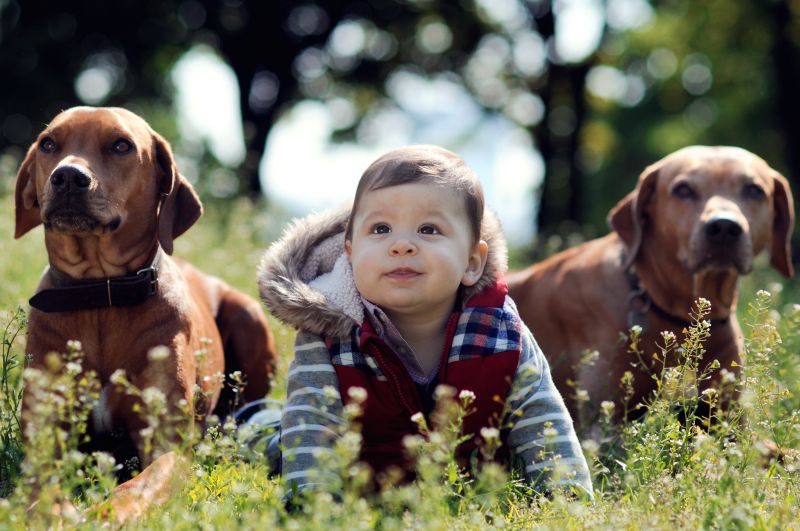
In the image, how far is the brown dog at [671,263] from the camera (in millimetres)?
5074

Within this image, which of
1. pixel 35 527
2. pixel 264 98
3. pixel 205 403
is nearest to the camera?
pixel 35 527

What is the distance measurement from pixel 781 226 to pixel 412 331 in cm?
289

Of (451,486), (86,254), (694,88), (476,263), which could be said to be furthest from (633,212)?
(694,88)

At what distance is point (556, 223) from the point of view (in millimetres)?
23266

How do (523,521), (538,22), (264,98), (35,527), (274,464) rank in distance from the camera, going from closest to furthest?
(35,527)
(523,521)
(274,464)
(538,22)
(264,98)

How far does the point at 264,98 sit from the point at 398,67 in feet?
11.4

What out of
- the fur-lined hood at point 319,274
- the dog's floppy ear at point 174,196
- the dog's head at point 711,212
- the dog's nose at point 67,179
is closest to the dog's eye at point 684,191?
the dog's head at point 711,212

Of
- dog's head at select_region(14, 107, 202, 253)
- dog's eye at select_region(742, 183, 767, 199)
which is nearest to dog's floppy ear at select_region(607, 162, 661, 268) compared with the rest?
dog's eye at select_region(742, 183, 767, 199)

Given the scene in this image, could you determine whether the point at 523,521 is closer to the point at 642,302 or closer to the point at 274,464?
the point at 274,464

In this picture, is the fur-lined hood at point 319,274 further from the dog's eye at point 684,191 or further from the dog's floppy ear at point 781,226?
the dog's floppy ear at point 781,226

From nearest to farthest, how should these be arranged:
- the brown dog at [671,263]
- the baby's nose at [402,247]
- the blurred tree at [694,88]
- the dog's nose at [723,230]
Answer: the baby's nose at [402,247]
the dog's nose at [723,230]
the brown dog at [671,263]
the blurred tree at [694,88]

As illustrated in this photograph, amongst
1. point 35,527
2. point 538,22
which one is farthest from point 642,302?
point 538,22

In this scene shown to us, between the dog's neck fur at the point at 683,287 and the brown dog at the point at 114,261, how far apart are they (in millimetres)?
2524

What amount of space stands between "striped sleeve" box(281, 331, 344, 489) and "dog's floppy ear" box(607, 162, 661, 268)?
95.2 inches
